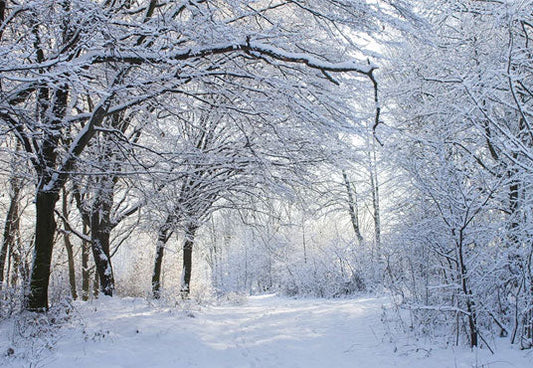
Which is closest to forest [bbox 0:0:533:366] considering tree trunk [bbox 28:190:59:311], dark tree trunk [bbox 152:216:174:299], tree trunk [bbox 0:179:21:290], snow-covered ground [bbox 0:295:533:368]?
tree trunk [bbox 28:190:59:311]

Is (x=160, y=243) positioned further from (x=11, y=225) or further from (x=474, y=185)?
(x=474, y=185)

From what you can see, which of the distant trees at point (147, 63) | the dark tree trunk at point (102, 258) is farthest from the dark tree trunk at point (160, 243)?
the distant trees at point (147, 63)

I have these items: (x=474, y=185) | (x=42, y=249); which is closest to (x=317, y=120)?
(x=474, y=185)

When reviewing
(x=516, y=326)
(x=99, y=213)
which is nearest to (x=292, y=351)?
(x=516, y=326)

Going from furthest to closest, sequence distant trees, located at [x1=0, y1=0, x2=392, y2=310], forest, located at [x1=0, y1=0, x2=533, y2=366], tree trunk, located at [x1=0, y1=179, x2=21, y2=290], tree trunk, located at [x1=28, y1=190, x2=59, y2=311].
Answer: tree trunk, located at [x1=0, y1=179, x2=21, y2=290]
tree trunk, located at [x1=28, y1=190, x2=59, y2=311]
forest, located at [x1=0, y1=0, x2=533, y2=366]
distant trees, located at [x1=0, y1=0, x2=392, y2=310]

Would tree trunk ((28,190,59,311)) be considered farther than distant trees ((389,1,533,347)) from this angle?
Yes

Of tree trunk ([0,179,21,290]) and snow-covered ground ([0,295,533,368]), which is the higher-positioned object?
tree trunk ([0,179,21,290])

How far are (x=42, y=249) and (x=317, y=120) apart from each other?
510 cm

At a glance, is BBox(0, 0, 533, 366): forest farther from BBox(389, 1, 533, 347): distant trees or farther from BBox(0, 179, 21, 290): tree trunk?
BBox(0, 179, 21, 290): tree trunk

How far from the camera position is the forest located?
4141 millimetres

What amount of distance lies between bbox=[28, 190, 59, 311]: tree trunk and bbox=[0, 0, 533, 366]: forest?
0.09 feet

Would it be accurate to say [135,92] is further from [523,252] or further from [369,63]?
[523,252]

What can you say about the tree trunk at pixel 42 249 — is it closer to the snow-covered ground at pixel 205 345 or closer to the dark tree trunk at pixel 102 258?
the snow-covered ground at pixel 205 345

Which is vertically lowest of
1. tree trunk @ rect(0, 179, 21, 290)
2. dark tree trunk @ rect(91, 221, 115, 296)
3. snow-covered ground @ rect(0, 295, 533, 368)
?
snow-covered ground @ rect(0, 295, 533, 368)
